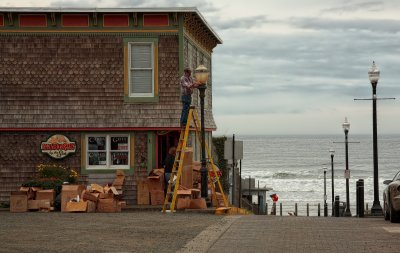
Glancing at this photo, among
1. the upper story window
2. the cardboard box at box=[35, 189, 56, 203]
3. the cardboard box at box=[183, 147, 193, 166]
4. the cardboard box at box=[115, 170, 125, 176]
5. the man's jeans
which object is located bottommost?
the cardboard box at box=[35, 189, 56, 203]

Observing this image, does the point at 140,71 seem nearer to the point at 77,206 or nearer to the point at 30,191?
the point at 30,191

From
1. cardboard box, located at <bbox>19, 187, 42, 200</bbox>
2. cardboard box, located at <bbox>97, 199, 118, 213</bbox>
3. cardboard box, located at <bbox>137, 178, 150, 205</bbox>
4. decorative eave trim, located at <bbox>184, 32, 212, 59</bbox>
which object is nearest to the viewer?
cardboard box, located at <bbox>97, 199, 118, 213</bbox>

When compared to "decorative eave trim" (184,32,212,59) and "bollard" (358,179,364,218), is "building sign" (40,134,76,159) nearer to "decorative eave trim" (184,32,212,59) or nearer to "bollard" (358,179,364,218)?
"decorative eave trim" (184,32,212,59)

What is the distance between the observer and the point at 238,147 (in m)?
30.3

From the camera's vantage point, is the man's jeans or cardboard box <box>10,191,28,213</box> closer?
cardboard box <box>10,191,28,213</box>

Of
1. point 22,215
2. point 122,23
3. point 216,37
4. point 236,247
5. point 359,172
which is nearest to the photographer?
point 236,247

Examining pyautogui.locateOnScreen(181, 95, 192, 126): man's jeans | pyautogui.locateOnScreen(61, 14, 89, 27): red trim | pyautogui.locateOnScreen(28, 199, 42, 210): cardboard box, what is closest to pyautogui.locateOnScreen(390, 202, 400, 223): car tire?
pyautogui.locateOnScreen(181, 95, 192, 126): man's jeans

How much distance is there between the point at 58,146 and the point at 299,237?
14584 mm

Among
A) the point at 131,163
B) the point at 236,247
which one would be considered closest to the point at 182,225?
the point at 236,247

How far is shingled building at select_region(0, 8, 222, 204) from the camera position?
29328 mm

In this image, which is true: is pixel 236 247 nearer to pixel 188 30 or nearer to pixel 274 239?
pixel 274 239

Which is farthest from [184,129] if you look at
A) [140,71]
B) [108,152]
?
[108,152]

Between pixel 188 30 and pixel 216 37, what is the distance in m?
6.68

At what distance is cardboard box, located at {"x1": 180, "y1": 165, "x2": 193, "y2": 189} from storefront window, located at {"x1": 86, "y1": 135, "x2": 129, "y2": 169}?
158 inches
